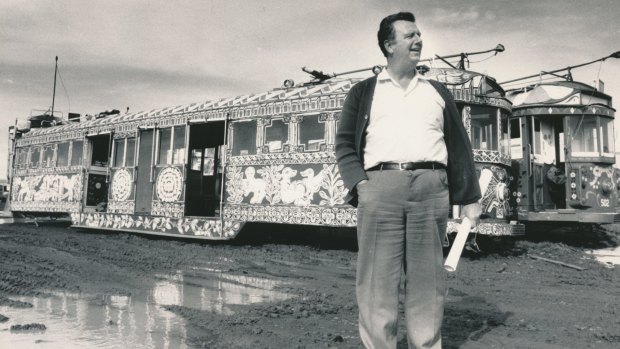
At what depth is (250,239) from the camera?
1015 centimetres

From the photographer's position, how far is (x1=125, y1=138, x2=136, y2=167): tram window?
11375mm

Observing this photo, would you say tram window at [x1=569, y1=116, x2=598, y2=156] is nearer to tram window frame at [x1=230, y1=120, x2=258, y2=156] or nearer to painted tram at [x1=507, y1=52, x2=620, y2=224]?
painted tram at [x1=507, y1=52, x2=620, y2=224]

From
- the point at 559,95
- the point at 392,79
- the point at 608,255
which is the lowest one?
the point at 608,255

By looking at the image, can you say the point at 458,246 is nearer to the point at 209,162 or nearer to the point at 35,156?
the point at 209,162

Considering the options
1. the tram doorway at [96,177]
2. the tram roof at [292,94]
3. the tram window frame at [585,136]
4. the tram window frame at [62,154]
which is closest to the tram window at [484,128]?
the tram roof at [292,94]

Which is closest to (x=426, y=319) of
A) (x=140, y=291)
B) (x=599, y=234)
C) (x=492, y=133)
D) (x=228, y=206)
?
(x=140, y=291)

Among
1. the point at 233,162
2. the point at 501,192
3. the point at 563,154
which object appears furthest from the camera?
the point at 563,154

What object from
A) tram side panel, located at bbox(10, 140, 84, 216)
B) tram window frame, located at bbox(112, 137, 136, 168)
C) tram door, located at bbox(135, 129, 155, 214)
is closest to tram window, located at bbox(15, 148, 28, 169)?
tram side panel, located at bbox(10, 140, 84, 216)

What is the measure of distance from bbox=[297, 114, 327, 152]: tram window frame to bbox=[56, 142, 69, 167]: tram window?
309 inches

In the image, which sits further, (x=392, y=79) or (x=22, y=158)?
(x=22, y=158)

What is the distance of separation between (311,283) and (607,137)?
7.48 m

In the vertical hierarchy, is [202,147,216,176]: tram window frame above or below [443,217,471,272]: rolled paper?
above

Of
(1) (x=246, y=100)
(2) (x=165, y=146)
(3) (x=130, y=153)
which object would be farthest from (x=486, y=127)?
(3) (x=130, y=153)

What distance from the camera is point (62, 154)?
1348 cm
